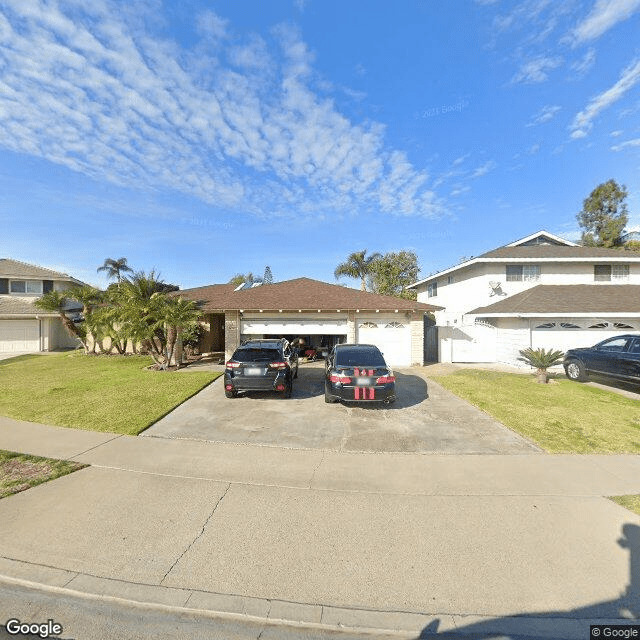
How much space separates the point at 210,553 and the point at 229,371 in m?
5.81

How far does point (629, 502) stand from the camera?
4168 mm

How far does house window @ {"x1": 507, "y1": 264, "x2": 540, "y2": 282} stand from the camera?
1894cm

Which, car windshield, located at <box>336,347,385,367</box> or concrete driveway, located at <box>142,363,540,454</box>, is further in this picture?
car windshield, located at <box>336,347,385,367</box>

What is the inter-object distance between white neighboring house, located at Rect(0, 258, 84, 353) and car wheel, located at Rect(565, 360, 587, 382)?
2892 cm

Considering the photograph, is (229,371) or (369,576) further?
(229,371)

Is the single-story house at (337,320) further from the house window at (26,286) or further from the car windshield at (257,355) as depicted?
the house window at (26,286)

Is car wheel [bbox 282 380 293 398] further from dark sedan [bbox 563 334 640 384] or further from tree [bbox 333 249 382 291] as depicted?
tree [bbox 333 249 382 291]

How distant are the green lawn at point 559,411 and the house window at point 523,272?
27.1 feet

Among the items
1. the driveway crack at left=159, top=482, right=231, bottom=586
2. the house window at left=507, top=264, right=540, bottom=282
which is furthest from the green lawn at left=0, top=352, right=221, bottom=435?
the house window at left=507, top=264, right=540, bottom=282

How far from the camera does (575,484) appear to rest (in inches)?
183

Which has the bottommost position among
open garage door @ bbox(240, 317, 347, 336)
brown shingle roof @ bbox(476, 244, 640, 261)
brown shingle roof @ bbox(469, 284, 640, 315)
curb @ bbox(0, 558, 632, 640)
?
curb @ bbox(0, 558, 632, 640)

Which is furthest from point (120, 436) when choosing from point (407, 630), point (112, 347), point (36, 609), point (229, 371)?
point (112, 347)

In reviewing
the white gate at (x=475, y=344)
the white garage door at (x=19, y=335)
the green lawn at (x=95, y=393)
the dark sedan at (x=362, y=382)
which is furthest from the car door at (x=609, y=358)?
the white garage door at (x=19, y=335)

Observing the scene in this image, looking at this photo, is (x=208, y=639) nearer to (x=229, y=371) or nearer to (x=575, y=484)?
(x=575, y=484)
